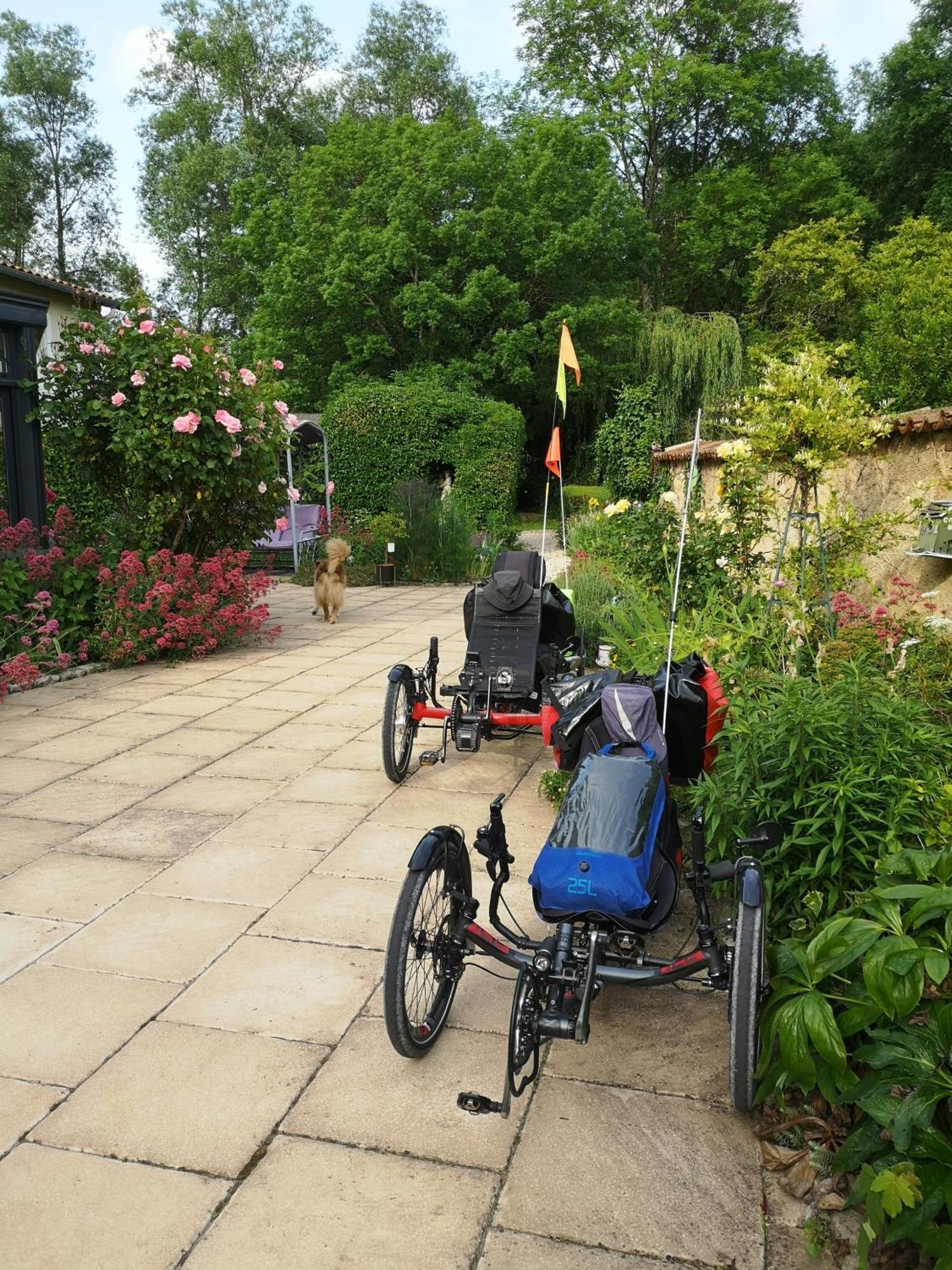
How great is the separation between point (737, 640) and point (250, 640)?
601 cm

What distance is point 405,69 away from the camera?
1337 inches

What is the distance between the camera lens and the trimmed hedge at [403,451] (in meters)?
17.9

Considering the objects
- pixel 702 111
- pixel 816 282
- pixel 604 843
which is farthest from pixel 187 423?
pixel 702 111

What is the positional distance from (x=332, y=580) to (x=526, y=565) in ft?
15.7

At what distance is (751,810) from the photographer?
3430 mm

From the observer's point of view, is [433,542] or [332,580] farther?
[433,542]

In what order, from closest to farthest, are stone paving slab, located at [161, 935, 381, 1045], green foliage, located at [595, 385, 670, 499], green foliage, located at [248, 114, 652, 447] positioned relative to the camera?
stone paving slab, located at [161, 935, 381, 1045], green foliage, located at [248, 114, 652, 447], green foliage, located at [595, 385, 670, 499]

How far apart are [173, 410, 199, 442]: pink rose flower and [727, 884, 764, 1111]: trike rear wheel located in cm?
727

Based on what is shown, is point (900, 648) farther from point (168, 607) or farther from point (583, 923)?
point (168, 607)

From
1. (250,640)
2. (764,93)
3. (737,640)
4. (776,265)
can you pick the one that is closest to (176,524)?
(250,640)

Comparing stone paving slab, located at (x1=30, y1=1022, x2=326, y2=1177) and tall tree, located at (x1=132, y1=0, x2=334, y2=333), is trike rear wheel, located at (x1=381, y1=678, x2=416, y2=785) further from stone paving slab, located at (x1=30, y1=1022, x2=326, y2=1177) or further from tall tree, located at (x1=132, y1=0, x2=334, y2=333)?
tall tree, located at (x1=132, y1=0, x2=334, y2=333)

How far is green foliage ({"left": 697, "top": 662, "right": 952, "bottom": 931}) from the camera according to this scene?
122 inches

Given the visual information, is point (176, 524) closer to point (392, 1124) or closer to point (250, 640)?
point (250, 640)

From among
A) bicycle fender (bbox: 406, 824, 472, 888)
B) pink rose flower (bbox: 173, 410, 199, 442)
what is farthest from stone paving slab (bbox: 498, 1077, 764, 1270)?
pink rose flower (bbox: 173, 410, 199, 442)
